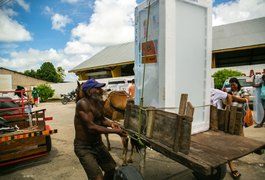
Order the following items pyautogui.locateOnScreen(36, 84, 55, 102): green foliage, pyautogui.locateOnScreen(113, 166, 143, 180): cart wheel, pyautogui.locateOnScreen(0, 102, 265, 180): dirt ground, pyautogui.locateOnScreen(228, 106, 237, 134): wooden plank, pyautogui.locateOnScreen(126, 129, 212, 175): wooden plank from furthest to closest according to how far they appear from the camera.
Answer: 1. pyautogui.locateOnScreen(36, 84, 55, 102): green foliage
2. pyautogui.locateOnScreen(0, 102, 265, 180): dirt ground
3. pyautogui.locateOnScreen(228, 106, 237, 134): wooden plank
4. pyautogui.locateOnScreen(113, 166, 143, 180): cart wheel
5. pyautogui.locateOnScreen(126, 129, 212, 175): wooden plank

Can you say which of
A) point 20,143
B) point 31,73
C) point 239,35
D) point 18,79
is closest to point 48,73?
point 31,73

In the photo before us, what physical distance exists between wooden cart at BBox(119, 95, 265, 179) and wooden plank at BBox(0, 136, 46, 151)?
252cm

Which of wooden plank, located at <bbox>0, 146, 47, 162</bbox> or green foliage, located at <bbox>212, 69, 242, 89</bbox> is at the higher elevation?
green foliage, located at <bbox>212, 69, 242, 89</bbox>

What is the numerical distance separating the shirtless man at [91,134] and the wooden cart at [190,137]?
13.1 inches

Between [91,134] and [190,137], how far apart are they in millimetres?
1278

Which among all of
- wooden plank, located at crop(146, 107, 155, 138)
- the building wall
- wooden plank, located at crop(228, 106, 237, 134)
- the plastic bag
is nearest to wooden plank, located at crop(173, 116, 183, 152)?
wooden plank, located at crop(146, 107, 155, 138)

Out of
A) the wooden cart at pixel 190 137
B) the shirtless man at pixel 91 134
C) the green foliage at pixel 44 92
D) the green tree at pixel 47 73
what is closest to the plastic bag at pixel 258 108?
the wooden cart at pixel 190 137

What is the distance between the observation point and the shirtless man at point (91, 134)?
2.42m

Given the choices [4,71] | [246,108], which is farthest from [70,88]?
[246,108]

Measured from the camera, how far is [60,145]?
18.5 feet

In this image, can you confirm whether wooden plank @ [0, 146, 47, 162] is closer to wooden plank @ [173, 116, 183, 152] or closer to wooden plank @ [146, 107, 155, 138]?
wooden plank @ [146, 107, 155, 138]

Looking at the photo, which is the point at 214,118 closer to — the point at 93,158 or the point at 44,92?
the point at 93,158

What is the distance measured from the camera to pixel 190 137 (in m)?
1.84

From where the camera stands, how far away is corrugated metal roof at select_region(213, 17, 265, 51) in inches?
615
